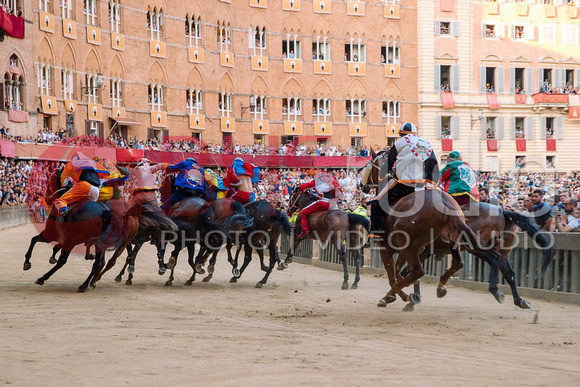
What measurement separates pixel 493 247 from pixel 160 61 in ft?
136

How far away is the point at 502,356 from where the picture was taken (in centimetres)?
700

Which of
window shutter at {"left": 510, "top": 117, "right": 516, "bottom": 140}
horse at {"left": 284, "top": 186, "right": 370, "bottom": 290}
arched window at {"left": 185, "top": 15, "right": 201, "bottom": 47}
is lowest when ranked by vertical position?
horse at {"left": 284, "top": 186, "right": 370, "bottom": 290}

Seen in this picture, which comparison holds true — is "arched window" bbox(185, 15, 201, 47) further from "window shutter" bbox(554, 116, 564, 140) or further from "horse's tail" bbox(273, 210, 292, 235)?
"horse's tail" bbox(273, 210, 292, 235)

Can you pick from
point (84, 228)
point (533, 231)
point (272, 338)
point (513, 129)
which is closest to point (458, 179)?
point (533, 231)

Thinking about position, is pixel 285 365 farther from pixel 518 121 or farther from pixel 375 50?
pixel 518 121

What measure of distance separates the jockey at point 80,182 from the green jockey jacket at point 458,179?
235 inches

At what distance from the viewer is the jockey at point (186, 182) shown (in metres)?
14.6

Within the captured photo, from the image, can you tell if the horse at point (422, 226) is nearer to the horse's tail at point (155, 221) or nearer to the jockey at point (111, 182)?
the horse's tail at point (155, 221)

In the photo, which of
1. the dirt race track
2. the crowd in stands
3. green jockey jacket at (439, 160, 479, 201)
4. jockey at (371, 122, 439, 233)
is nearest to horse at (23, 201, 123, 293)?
the dirt race track

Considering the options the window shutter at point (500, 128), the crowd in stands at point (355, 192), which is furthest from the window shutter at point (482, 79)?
the crowd in stands at point (355, 192)

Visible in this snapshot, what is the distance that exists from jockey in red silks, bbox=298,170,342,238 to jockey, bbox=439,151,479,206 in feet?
11.4

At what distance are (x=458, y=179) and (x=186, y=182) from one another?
17.3 ft

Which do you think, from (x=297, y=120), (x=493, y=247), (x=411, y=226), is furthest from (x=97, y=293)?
(x=297, y=120)

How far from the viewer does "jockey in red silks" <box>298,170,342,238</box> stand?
1591cm
